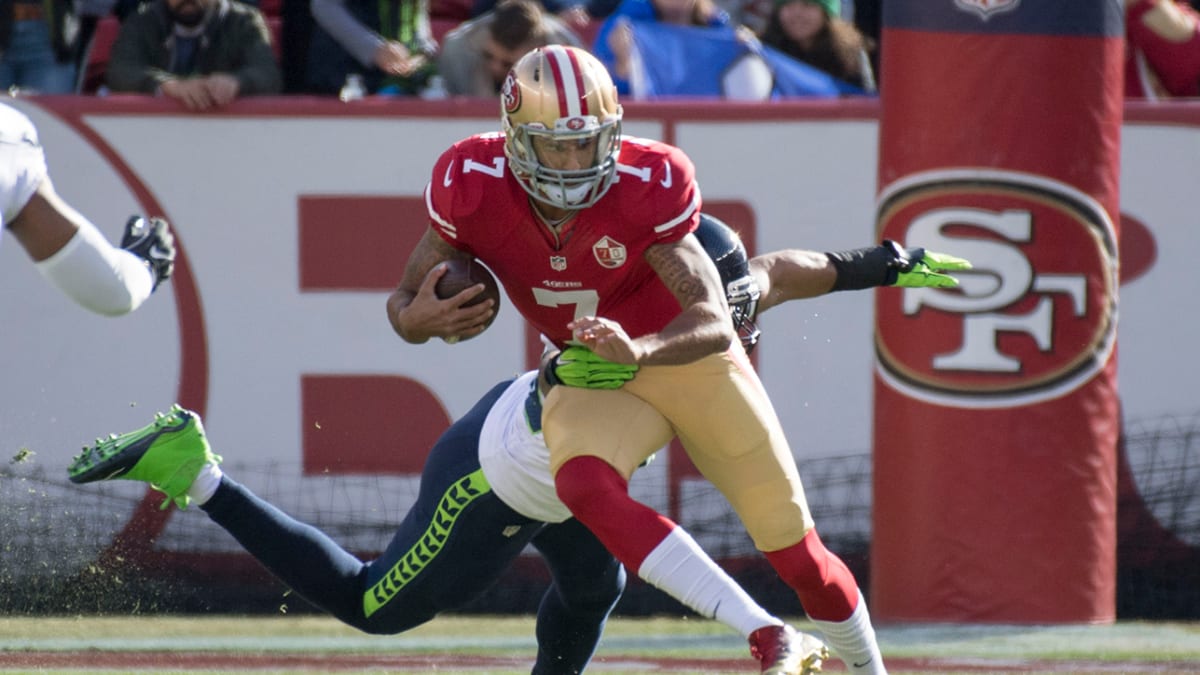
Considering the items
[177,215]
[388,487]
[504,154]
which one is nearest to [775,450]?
[504,154]

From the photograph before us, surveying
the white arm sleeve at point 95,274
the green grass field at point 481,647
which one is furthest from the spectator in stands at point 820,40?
the white arm sleeve at point 95,274

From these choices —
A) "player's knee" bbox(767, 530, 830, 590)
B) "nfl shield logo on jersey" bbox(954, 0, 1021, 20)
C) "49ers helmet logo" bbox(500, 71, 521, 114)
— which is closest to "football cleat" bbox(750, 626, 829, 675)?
"player's knee" bbox(767, 530, 830, 590)

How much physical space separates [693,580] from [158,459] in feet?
4.92

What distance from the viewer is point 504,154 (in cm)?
445

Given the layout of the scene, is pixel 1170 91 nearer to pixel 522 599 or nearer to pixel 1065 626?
pixel 1065 626

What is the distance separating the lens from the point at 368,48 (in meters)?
7.10

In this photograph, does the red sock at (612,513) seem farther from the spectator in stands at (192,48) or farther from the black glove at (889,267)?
the spectator in stands at (192,48)

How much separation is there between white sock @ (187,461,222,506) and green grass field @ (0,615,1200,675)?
0.79 m

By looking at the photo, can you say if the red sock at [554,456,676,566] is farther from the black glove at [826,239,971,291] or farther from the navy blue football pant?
the black glove at [826,239,971,291]

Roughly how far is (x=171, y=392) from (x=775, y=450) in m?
3.00

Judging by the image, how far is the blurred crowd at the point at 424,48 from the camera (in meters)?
6.88

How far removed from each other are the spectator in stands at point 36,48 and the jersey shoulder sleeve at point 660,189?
12.0 ft

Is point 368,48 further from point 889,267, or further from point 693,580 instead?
point 693,580

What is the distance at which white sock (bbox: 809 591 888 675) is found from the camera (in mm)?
4398
